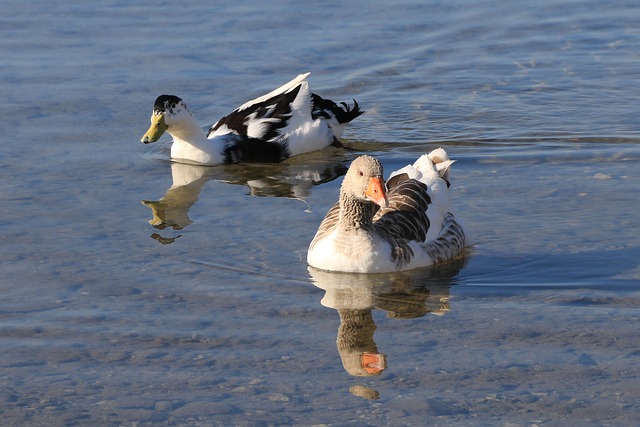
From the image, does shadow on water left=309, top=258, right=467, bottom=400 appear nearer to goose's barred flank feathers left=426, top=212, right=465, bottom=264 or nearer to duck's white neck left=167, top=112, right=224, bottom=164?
goose's barred flank feathers left=426, top=212, right=465, bottom=264

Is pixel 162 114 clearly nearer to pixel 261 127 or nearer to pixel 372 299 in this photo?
pixel 261 127

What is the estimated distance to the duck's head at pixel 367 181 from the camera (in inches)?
362

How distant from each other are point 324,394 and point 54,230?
4084mm

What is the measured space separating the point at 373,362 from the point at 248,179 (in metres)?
5.19

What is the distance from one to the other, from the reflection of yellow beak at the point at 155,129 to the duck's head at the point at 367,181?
4.09 m

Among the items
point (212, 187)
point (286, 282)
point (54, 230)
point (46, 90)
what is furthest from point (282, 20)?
point (286, 282)

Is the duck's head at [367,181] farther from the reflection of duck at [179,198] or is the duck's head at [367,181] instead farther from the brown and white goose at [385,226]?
the reflection of duck at [179,198]

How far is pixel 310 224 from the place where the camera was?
35.7 ft

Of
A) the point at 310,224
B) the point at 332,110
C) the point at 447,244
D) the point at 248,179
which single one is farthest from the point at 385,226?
the point at 332,110

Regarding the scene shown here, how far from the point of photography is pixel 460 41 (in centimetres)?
1667

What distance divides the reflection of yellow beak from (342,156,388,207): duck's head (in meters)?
4.09

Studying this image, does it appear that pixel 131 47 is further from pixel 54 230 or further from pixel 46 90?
pixel 54 230

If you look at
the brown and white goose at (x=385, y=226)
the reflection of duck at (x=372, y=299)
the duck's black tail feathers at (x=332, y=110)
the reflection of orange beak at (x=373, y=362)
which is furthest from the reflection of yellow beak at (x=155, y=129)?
the reflection of orange beak at (x=373, y=362)

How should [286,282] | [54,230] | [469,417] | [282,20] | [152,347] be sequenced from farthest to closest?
[282,20] → [54,230] → [286,282] → [152,347] → [469,417]
